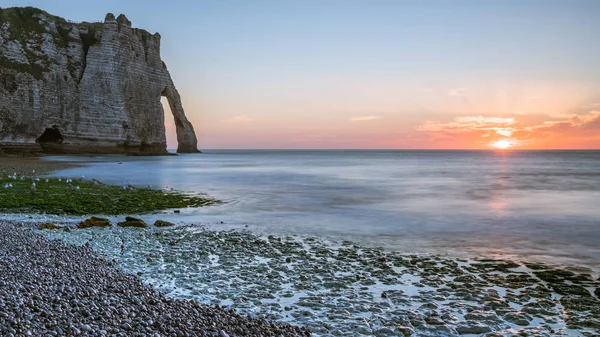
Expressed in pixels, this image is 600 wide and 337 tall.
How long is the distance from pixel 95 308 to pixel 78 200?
42.7 ft

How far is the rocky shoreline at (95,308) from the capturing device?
16.2 feet

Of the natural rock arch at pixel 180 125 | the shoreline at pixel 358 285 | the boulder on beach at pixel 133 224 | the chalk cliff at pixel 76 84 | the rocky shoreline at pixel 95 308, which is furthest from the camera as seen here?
the natural rock arch at pixel 180 125

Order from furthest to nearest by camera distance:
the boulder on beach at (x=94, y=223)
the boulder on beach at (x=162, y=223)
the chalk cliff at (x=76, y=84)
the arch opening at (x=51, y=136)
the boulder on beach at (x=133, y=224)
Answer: the arch opening at (x=51, y=136)
the chalk cliff at (x=76, y=84)
the boulder on beach at (x=162, y=223)
the boulder on beach at (x=133, y=224)
the boulder on beach at (x=94, y=223)

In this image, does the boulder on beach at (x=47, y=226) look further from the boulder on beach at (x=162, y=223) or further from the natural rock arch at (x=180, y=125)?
the natural rock arch at (x=180, y=125)

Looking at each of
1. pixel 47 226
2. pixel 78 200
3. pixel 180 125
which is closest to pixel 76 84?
pixel 180 125

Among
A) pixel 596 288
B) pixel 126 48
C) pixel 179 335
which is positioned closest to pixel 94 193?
pixel 179 335

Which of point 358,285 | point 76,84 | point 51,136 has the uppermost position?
point 76,84

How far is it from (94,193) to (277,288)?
50.0ft

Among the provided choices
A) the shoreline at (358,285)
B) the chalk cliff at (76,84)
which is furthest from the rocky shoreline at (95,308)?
the chalk cliff at (76,84)

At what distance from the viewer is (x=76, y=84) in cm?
6262

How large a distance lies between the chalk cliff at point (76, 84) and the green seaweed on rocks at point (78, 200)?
132 feet

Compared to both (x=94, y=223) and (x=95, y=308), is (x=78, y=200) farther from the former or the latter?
(x=95, y=308)

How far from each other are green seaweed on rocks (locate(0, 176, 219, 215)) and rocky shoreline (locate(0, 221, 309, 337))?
325 inches

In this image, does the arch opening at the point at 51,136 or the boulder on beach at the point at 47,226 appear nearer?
the boulder on beach at the point at 47,226
